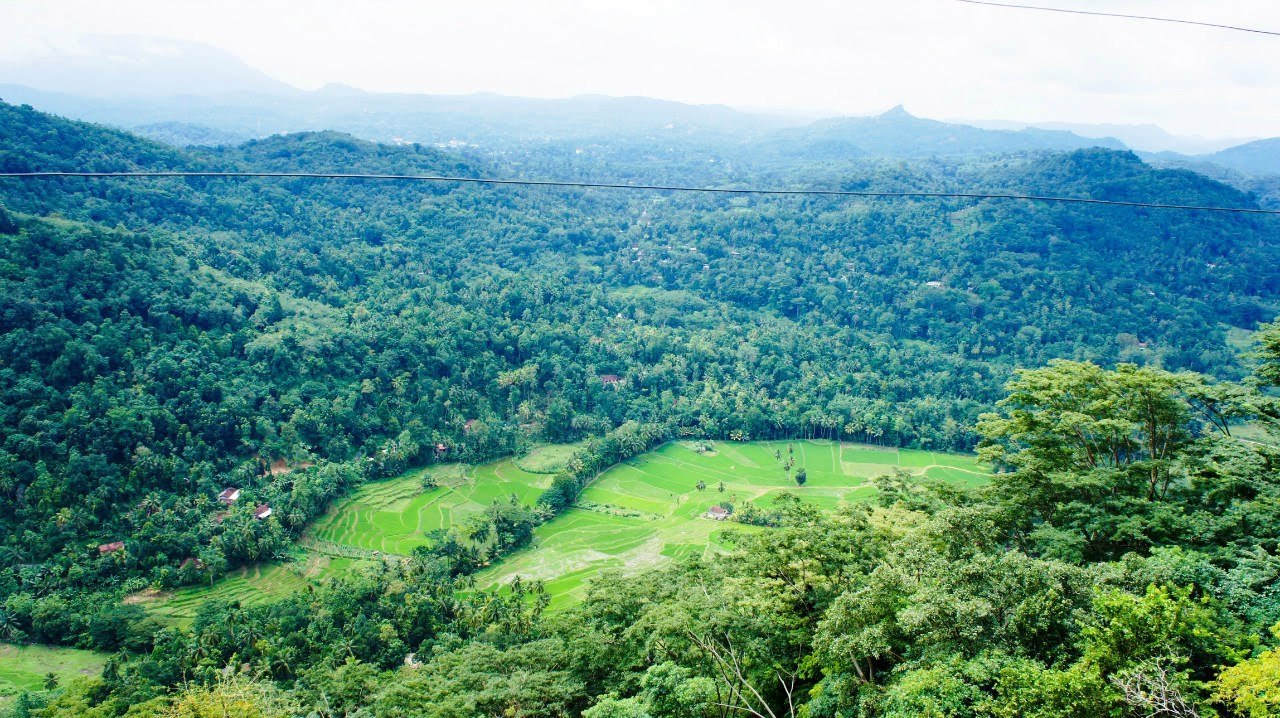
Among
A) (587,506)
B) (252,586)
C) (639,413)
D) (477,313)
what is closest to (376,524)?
(252,586)

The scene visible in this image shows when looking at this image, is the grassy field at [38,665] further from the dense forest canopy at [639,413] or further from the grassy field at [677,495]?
the grassy field at [677,495]

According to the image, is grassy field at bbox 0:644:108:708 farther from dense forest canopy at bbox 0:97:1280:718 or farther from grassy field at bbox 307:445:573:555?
grassy field at bbox 307:445:573:555

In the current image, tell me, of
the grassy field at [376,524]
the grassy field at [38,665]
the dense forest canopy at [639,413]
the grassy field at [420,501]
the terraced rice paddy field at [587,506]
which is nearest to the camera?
the dense forest canopy at [639,413]

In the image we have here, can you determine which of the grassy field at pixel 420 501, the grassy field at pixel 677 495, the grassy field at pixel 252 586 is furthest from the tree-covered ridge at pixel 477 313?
the grassy field at pixel 677 495

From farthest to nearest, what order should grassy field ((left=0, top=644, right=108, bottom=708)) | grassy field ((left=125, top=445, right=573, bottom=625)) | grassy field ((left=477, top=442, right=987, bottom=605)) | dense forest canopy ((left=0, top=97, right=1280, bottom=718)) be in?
1. grassy field ((left=477, top=442, right=987, bottom=605))
2. grassy field ((left=125, top=445, right=573, bottom=625))
3. grassy field ((left=0, top=644, right=108, bottom=708))
4. dense forest canopy ((left=0, top=97, right=1280, bottom=718))

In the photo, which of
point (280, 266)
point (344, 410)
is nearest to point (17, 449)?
point (344, 410)

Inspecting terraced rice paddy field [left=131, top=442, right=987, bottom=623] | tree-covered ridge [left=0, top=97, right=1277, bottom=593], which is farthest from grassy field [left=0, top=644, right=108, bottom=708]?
tree-covered ridge [left=0, top=97, right=1277, bottom=593]
